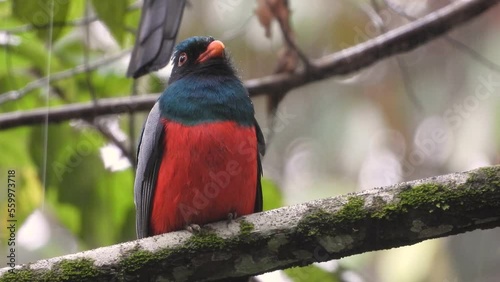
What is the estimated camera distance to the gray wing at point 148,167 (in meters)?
3.75

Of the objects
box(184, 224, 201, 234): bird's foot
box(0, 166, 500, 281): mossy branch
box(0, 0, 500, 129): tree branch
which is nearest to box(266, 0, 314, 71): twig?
box(0, 0, 500, 129): tree branch

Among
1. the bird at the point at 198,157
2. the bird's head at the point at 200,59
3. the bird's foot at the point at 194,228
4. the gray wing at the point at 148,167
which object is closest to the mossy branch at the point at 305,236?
the bird's foot at the point at 194,228

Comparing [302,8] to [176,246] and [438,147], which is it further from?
[176,246]

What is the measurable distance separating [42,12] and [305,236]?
1.91 meters

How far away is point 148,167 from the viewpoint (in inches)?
150

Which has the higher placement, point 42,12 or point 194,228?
point 42,12

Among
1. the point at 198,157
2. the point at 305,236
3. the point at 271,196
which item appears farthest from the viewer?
the point at 271,196

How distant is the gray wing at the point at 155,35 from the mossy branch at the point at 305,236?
1.13m

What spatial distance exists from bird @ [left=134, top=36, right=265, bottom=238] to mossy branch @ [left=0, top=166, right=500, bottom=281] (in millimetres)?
393

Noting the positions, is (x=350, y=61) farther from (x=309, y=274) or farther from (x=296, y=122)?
(x=296, y=122)

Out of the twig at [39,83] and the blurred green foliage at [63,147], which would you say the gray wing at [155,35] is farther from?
the twig at [39,83]

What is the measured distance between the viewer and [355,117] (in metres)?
7.03

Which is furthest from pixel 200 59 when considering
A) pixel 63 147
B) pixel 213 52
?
pixel 63 147

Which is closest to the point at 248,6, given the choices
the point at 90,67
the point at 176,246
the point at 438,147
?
the point at 90,67
